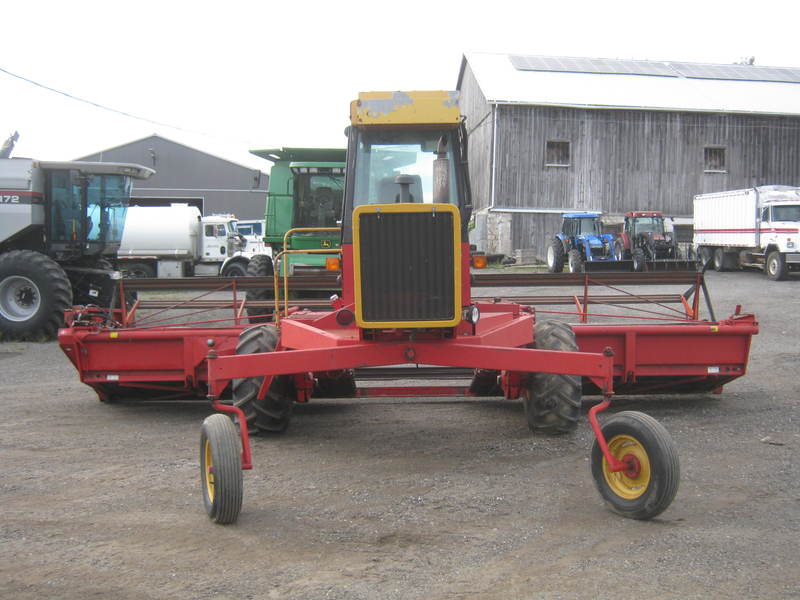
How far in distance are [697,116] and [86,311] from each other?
29139mm

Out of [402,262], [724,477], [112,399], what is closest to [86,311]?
[112,399]

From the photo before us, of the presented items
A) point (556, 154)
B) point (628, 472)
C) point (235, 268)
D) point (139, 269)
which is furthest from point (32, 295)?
A: point (556, 154)

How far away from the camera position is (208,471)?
4.95m

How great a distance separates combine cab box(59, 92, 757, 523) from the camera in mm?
4902

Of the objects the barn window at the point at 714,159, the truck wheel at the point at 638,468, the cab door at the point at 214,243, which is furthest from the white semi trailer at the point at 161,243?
the truck wheel at the point at 638,468

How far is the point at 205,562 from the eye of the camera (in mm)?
4125

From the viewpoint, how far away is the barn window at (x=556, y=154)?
31.7 m

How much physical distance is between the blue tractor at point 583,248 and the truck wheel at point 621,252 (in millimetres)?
105

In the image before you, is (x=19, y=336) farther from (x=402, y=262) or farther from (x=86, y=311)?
(x=402, y=262)

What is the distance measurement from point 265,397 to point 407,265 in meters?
2.09

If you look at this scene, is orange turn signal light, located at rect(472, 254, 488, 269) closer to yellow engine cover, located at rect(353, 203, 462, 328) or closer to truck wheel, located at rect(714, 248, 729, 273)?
yellow engine cover, located at rect(353, 203, 462, 328)

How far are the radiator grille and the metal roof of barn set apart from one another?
26945 mm

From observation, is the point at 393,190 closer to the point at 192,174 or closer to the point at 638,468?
the point at 638,468

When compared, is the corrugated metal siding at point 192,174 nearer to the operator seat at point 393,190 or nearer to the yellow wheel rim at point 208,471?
the operator seat at point 393,190
